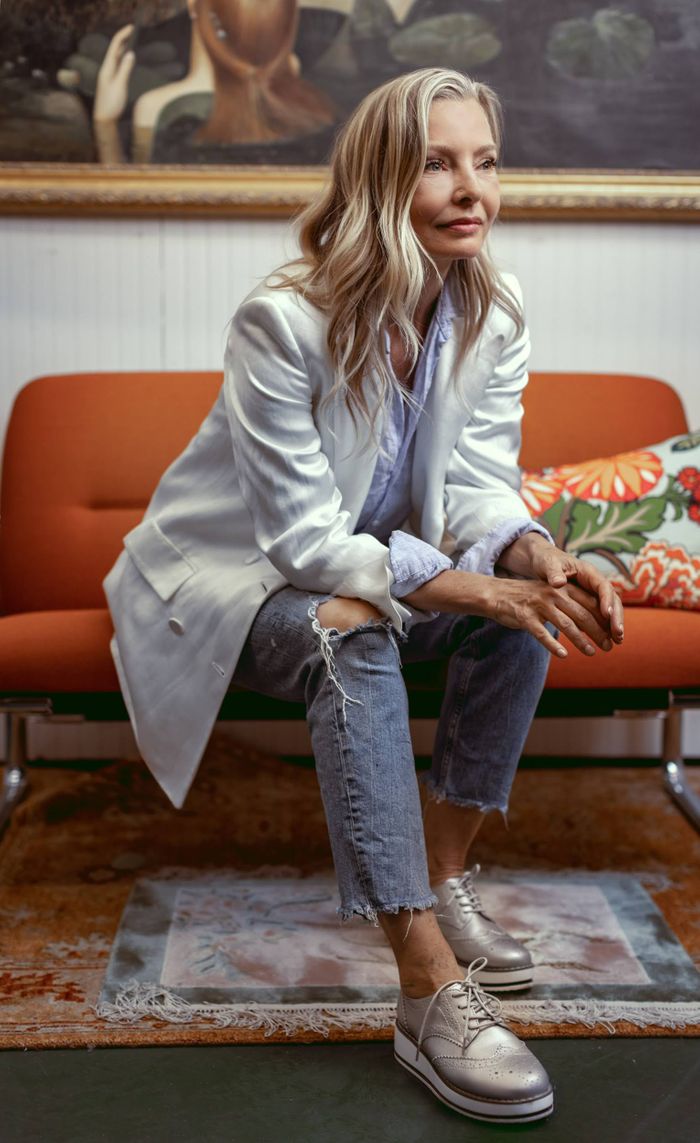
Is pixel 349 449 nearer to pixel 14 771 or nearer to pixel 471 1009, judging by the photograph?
pixel 471 1009

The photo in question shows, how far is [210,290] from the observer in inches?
103

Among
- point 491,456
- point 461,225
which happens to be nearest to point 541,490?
point 491,456

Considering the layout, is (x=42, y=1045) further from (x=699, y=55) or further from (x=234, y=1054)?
(x=699, y=55)

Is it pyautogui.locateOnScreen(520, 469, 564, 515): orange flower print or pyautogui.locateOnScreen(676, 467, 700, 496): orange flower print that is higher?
pyautogui.locateOnScreen(676, 467, 700, 496): orange flower print

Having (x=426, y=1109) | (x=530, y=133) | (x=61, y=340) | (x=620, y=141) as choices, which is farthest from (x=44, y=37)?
(x=426, y=1109)

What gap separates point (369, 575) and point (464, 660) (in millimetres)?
264

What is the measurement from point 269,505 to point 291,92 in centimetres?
131

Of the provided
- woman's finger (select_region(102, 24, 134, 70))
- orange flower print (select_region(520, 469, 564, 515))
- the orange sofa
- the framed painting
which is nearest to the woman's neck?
orange flower print (select_region(520, 469, 564, 515))

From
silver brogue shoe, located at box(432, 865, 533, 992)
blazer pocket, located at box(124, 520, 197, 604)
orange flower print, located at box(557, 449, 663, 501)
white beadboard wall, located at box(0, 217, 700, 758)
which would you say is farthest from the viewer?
white beadboard wall, located at box(0, 217, 700, 758)

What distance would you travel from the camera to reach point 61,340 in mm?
2623

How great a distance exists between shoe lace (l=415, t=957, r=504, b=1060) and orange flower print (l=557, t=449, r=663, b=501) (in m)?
1.00

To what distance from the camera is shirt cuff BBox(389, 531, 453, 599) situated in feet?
4.85

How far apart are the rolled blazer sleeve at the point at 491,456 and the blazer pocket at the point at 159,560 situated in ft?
1.27

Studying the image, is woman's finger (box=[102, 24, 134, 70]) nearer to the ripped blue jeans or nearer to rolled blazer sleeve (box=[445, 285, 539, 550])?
rolled blazer sleeve (box=[445, 285, 539, 550])
